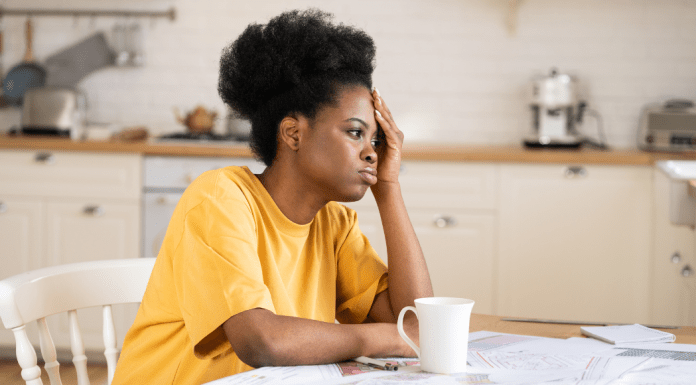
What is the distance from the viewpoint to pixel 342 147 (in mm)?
1110

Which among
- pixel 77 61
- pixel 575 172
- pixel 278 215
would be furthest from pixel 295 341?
pixel 77 61

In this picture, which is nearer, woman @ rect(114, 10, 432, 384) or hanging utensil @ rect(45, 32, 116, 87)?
woman @ rect(114, 10, 432, 384)

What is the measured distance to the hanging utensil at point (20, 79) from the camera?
354cm

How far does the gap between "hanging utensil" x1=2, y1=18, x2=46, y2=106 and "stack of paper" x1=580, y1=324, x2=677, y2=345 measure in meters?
3.27

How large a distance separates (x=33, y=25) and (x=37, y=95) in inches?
20.1

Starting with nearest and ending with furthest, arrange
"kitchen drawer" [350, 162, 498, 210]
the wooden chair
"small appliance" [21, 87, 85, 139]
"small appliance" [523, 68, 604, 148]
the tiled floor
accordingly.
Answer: the wooden chair < the tiled floor < "kitchen drawer" [350, 162, 498, 210] < "small appliance" [523, 68, 604, 148] < "small appliance" [21, 87, 85, 139]

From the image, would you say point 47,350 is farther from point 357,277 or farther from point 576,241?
point 576,241

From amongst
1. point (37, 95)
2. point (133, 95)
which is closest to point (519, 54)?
point (133, 95)

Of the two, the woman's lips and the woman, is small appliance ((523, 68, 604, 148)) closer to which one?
the woman

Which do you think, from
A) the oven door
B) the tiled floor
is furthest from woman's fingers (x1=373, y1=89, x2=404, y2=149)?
the tiled floor

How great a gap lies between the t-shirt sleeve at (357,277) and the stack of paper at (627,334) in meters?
0.35

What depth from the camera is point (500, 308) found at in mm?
2842

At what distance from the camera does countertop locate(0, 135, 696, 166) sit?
274 cm

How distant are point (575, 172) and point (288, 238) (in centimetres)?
192
